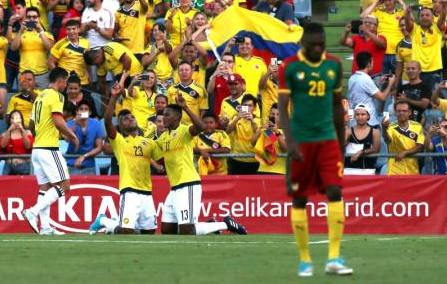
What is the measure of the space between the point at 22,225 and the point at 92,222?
118 cm

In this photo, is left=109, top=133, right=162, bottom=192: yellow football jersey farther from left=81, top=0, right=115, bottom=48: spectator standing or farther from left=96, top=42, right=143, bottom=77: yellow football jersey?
left=81, top=0, right=115, bottom=48: spectator standing

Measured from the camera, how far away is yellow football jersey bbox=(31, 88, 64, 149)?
18.8m

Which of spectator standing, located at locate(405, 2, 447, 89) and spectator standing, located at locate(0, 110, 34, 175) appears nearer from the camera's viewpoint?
spectator standing, located at locate(0, 110, 34, 175)

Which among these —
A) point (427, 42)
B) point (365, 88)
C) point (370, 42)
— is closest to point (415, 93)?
point (365, 88)

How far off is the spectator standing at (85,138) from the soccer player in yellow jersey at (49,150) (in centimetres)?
252

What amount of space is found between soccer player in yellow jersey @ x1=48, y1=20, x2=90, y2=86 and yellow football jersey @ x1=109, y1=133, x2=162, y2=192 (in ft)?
14.5

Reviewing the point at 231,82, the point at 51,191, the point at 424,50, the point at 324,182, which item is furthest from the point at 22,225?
the point at 324,182

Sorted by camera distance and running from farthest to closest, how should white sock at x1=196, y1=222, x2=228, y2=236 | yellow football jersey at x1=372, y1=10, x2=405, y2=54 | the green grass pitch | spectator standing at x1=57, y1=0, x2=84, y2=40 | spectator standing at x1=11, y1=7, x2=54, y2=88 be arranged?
1. spectator standing at x1=57, y1=0, x2=84, y2=40
2. yellow football jersey at x1=372, y1=10, x2=405, y2=54
3. spectator standing at x1=11, y1=7, x2=54, y2=88
4. white sock at x1=196, y1=222, x2=228, y2=236
5. the green grass pitch

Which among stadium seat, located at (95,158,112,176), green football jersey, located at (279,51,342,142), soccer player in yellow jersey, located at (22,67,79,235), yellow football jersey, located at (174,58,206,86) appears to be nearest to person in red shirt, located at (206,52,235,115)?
yellow football jersey, located at (174,58,206,86)

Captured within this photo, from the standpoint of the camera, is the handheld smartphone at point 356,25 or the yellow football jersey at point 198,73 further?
the handheld smartphone at point 356,25

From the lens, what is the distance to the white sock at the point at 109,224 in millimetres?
19541

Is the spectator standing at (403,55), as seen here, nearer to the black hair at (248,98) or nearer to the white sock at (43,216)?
the black hair at (248,98)

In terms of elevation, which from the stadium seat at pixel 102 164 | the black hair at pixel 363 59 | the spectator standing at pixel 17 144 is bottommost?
the stadium seat at pixel 102 164

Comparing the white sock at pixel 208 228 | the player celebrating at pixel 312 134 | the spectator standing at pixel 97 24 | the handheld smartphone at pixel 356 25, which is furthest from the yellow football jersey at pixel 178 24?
the player celebrating at pixel 312 134
